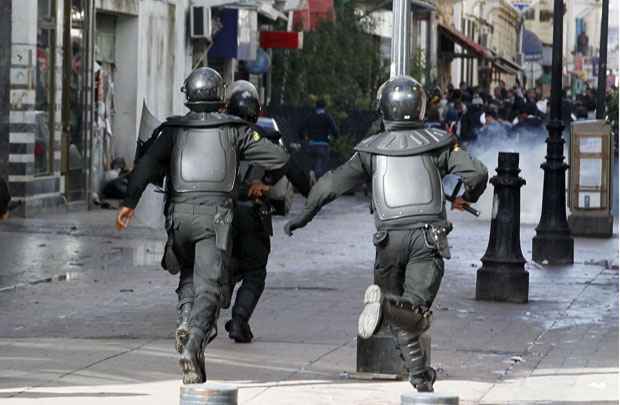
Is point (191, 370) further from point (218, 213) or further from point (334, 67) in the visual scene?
point (334, 67)

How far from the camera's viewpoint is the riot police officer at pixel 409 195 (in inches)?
335

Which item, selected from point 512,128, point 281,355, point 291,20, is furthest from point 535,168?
point 281,355

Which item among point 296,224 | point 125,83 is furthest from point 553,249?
point 125,83

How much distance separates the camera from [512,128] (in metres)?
25.3

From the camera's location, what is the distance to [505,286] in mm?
14172

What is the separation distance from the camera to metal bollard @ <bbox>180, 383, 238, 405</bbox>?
574 cm

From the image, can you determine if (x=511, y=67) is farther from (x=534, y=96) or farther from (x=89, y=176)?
(x=89, y=176)

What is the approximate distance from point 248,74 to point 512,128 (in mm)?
11644

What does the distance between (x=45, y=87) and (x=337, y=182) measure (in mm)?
14093

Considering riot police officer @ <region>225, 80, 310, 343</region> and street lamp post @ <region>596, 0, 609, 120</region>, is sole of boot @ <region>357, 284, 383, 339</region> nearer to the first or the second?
riot police officer @ <region>225, 80, 310, 343</region>

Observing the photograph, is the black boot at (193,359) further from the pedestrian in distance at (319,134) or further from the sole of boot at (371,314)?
the pedestrian in distance at (319,134)

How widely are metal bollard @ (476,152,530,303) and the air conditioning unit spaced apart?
17.6 meters

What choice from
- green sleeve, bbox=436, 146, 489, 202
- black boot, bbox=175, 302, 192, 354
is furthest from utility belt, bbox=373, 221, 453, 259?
black boot, bbox=175, 302, 192, 354

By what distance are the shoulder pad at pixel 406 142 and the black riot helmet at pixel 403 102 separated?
7cm
